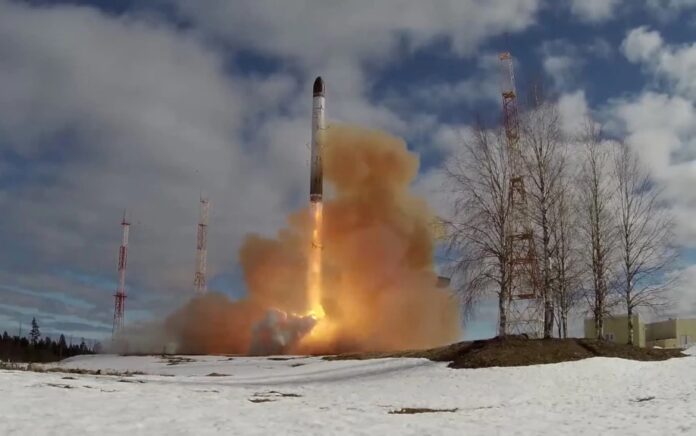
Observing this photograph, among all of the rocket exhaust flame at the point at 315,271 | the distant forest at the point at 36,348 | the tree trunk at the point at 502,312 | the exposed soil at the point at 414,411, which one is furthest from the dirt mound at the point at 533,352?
the distant forest at the point at 36,348

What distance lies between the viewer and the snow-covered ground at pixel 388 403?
Result: 556 inches

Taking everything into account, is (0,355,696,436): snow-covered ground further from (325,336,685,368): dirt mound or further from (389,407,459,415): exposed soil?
(325,336,685,368): dirt mound

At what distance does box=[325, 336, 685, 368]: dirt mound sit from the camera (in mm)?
30375

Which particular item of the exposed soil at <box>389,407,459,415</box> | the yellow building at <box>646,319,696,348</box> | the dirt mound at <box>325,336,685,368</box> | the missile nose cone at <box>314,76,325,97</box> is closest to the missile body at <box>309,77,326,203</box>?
the missile nose cone at <box>314,76,325,97</box>

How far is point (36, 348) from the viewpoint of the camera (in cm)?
12912

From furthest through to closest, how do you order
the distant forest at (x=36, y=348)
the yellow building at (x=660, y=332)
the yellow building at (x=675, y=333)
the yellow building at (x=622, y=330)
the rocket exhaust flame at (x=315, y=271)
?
1. the distant forest at (x=36, y=348)
2. the yellow building at (x=622, y=330)
3. the yellow building at (x=660, y=332)
4. the yellow building at (x=675, y=333)
5. the rocket exhaust flame at (x=315, y=271)

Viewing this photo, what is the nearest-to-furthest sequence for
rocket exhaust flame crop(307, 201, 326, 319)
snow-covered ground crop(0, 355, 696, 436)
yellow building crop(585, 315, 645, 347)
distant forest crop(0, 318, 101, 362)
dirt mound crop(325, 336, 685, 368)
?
snow-covered ground crop(0, 355, 696, 436), dirt mound crop(325, 336, 685, 368), rocket exhaust flame crop(307, 201, 326, 319), yellow building crop(585, 315, 645, 347), distant forest crop(0, 318, 101, 362)

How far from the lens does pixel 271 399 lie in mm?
20641

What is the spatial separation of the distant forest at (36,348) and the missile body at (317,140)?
65584 mm

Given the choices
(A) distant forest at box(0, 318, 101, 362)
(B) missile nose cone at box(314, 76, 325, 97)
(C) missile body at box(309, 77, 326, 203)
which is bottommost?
(A) distant forest at box(0, 318, 101, 362)

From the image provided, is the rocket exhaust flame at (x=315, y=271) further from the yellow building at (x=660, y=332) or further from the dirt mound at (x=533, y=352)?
the yellow building at (x=660, y=332)

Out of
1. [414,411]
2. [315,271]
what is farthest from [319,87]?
[414,411]

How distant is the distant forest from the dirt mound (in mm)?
90031

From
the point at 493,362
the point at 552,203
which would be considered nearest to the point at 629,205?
the point at 552,203
